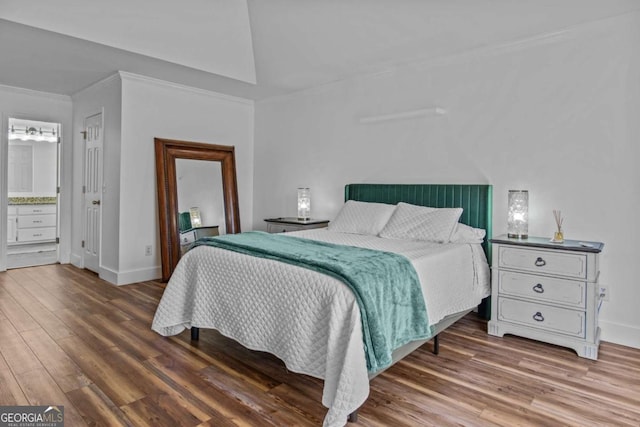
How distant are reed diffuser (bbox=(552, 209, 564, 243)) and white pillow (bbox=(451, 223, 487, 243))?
1.79 feet

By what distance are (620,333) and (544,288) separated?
0.69 metres

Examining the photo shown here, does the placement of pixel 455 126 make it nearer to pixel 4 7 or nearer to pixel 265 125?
pixel 265 125

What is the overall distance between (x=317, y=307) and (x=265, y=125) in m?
4.02

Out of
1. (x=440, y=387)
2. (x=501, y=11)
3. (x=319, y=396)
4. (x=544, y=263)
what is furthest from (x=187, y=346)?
(x=501, y=11)

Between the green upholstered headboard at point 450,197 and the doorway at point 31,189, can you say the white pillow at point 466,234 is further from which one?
the doorway at point 31,189

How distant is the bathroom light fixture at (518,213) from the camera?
3160 mm

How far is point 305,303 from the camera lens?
81.9 inches

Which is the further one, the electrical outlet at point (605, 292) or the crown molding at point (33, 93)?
the crown molding at point (33, 93)

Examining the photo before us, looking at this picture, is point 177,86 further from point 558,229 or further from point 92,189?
point 558,229

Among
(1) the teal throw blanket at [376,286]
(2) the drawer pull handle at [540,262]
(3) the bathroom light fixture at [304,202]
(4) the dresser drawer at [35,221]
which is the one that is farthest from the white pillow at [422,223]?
(4) the dresser drawer at [35,221]

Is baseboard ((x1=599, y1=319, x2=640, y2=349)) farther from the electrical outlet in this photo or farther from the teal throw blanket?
the teal throw blanket

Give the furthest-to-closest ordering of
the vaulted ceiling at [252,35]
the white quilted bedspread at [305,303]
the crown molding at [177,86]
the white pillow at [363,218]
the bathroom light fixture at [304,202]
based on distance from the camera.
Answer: the bathroom light fixture at [304,202]
the crown molding at [177,86]
the white pillow at [363,218]
the vaulted ceiling at [252,35]
the white quilted bedspread at [305,303]

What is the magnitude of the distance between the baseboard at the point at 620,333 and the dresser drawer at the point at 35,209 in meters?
8.25

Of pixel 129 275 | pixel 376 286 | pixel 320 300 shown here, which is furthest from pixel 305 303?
pixel 129 275
